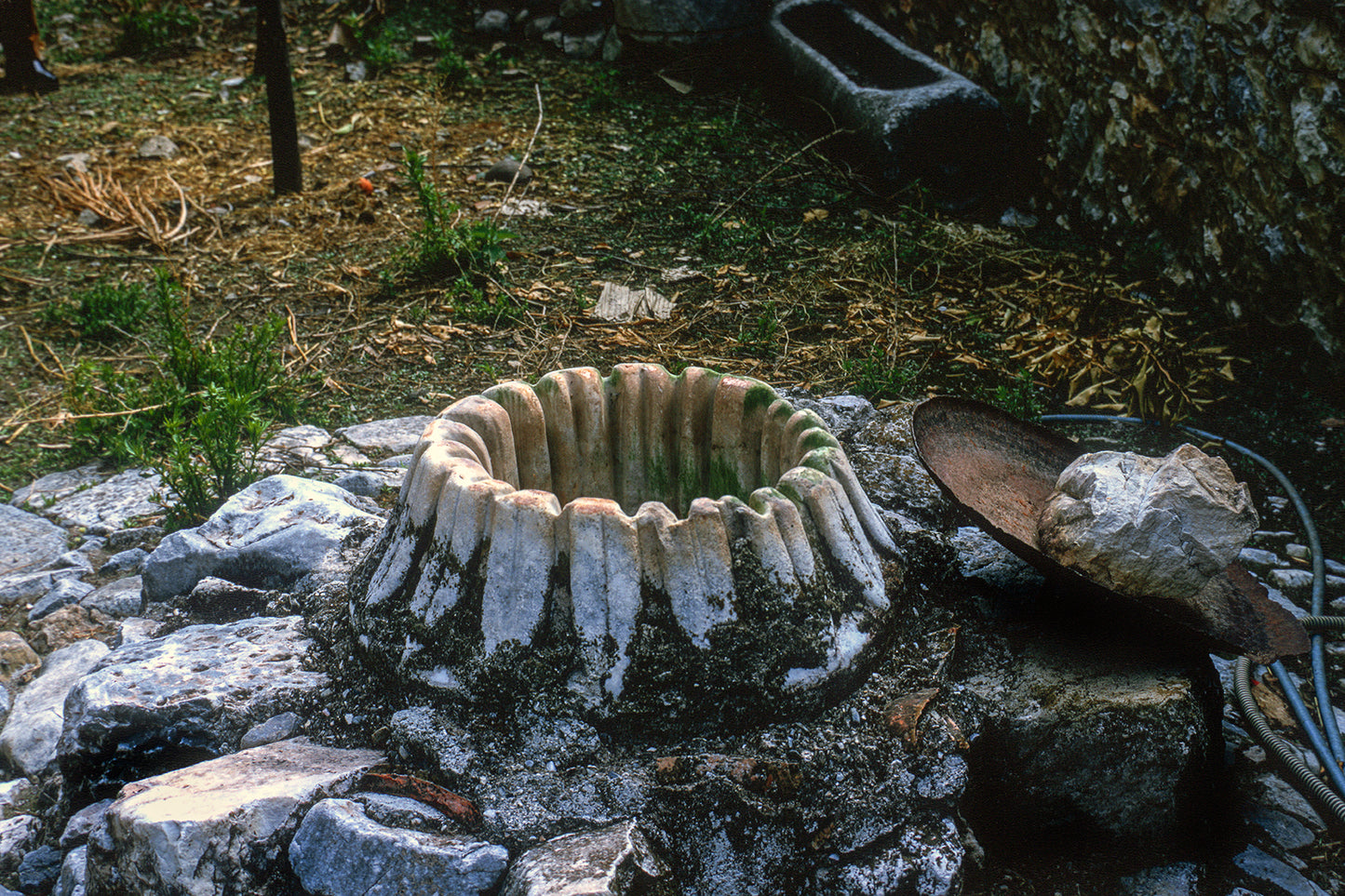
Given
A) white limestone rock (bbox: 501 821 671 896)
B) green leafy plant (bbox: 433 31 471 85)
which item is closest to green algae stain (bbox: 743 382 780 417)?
white limestone rock (bbox: 501 821 671 896)

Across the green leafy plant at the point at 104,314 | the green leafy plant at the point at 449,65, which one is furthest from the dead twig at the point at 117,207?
the green leafy plant at the point at 449,65

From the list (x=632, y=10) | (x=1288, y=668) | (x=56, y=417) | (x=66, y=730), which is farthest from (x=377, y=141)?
(x=1288, y=668)

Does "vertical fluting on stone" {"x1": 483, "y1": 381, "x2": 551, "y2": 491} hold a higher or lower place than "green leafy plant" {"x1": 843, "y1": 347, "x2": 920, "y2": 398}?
higher

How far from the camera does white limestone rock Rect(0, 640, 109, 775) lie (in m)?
2.56

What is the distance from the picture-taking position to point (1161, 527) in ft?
7.07

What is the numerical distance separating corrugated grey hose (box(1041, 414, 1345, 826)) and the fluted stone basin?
1.17 m

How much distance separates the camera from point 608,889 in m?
1.81

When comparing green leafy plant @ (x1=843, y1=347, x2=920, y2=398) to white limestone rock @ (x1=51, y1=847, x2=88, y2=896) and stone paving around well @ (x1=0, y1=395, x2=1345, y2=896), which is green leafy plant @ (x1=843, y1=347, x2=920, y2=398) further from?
white limestone rock @ (x1=51, y1=847, x2=88, y2=896)

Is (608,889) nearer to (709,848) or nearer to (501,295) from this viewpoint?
(709,848)

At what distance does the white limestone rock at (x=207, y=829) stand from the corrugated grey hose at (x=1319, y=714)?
222 centimetres

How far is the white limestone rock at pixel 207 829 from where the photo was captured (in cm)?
194

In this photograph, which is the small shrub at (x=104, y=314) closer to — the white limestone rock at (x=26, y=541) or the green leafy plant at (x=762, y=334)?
the white limestone rock at (x=26, y=541)

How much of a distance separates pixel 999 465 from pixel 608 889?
1601 millimetres

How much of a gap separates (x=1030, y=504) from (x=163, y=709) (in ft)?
7.27
